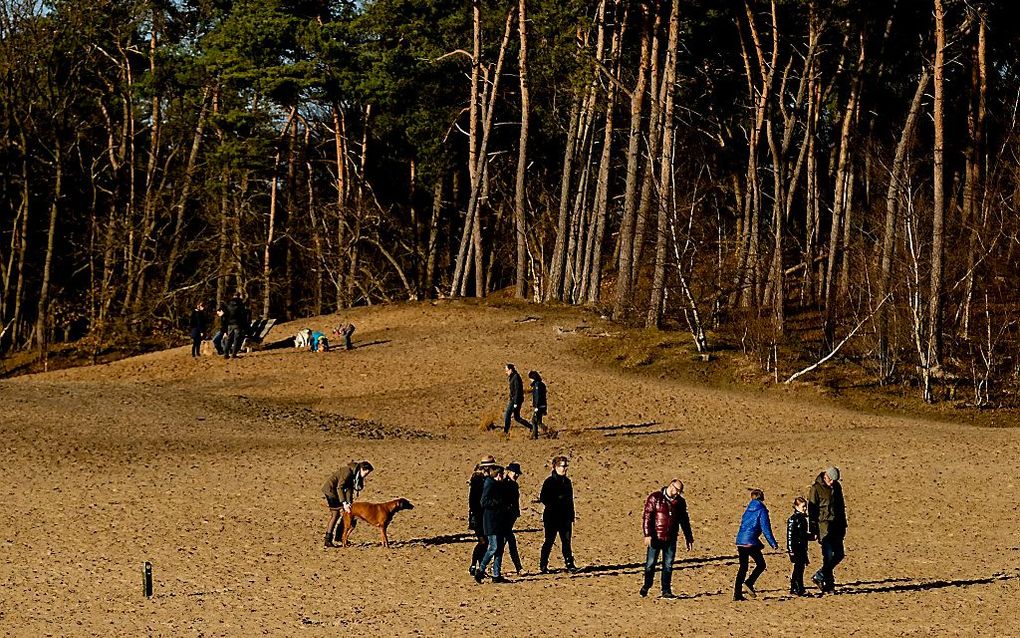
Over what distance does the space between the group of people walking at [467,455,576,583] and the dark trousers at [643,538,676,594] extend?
1.45 metres

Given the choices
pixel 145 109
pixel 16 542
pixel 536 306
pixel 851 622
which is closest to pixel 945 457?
pixel 851 622

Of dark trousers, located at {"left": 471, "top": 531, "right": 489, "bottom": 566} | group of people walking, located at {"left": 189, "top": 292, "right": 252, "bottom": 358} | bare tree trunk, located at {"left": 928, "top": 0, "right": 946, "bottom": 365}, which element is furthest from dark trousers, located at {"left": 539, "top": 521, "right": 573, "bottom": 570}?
group of people walking, located at {"left": 189, "top": 292, "right": 252, "bottom": 358}

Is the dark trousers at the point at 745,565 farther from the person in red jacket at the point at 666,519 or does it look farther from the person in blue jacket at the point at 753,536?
the person in red jacket at the point at 666,519

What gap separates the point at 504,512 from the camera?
66.5ft

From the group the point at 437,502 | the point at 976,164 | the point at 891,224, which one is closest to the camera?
the point at 437,502

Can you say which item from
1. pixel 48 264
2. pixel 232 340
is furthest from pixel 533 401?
pixel 48 264

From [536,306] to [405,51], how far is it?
1355 centimetres

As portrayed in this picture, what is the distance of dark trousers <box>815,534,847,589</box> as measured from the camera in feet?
64.6

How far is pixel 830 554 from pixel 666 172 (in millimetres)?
28278

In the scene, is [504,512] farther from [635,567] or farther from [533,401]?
[533,401]

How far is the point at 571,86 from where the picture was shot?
56.1 m

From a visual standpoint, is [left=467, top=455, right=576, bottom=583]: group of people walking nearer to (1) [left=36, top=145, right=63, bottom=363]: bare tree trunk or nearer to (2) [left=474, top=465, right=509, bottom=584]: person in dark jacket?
(2) [left=474, top=465, right=509, bottom=584]: person in dark jacket

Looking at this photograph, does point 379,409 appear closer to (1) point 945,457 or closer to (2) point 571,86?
(1) point 945,457

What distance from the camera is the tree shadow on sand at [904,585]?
20.4 meters
